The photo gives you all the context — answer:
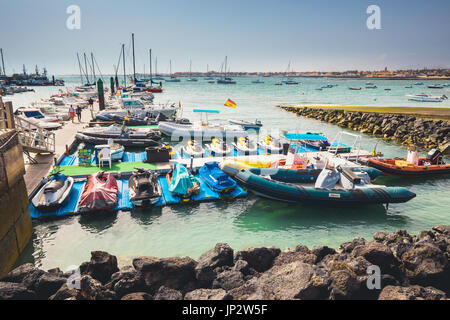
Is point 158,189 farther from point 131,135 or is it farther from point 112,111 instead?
point 112,111

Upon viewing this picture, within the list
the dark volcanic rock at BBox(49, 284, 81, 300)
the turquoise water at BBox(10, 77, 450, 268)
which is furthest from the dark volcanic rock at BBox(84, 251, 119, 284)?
the turquoise water at BBox(10, 77, 450, 268)

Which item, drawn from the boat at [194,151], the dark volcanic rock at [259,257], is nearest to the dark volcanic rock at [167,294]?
the dark volcanic rock at [259,257]

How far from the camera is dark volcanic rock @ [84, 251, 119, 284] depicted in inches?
289

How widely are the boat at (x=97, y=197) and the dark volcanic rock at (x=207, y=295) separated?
20.8 feet

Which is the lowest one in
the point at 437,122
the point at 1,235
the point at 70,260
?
the point at 70,260

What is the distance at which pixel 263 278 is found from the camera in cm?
709

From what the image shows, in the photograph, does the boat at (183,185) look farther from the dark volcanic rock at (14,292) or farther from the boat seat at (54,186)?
the dark volcanic rock at (14,292)

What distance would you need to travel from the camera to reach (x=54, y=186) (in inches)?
469

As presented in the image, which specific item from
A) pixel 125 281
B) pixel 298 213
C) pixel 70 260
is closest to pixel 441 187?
pixel 298 213

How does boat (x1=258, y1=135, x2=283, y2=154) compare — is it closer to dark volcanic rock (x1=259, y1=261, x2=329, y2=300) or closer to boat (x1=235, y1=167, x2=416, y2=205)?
boat (x1=235, y1=167, x2=416, y2=205)

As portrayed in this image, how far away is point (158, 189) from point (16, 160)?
5494 millimetres

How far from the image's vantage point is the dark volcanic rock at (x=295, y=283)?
6.28 m

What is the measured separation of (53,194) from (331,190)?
37.8 feet

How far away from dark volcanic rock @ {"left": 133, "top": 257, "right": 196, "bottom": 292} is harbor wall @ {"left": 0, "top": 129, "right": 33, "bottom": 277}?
12.7 ft
